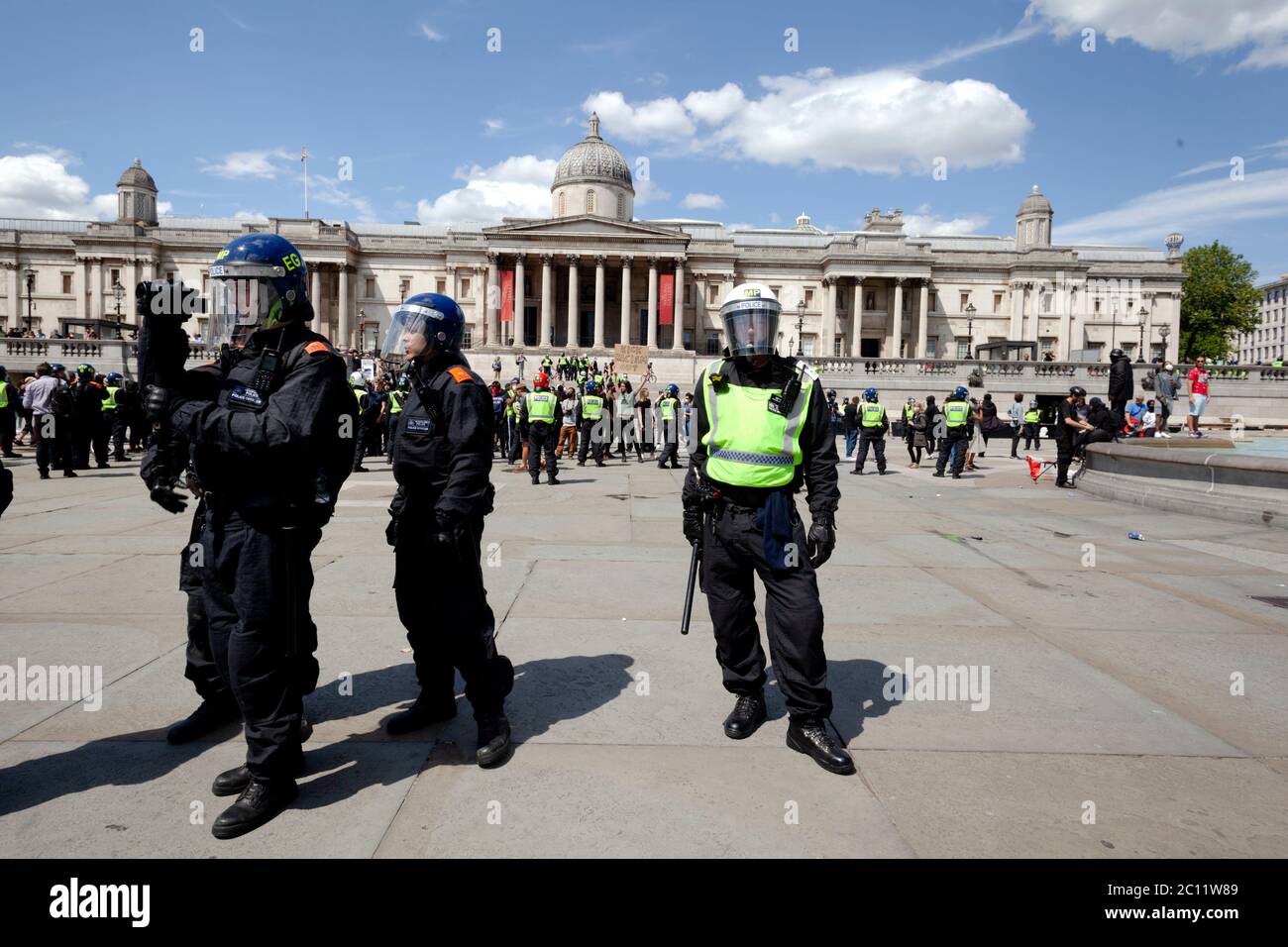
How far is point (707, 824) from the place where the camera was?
2910 mm

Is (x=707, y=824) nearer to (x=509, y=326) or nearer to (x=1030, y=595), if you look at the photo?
(x=1030, y=595)

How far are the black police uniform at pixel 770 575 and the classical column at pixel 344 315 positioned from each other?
6887cm

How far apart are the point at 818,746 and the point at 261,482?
2.60 meters

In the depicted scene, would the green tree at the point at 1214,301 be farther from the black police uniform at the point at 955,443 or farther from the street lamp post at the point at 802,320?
the black police uniform at the point at 955,443

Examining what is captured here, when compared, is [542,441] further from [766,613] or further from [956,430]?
[766,613]

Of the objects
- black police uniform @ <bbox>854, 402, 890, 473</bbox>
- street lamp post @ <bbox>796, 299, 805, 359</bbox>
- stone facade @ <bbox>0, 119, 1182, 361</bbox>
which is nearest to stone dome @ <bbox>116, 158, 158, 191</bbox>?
stone facade @ <bbox>0, 119, 1182, 361</bbox>

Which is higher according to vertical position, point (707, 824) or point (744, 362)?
point (744, 362)

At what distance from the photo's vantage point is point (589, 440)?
67.5ft

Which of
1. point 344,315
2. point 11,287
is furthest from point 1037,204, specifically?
point 11,287

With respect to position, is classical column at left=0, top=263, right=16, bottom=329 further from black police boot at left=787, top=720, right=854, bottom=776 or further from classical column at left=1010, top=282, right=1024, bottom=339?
classical column at left=1010, top=282, right=1024, bottom=339

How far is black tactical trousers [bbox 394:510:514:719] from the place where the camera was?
3.51m
